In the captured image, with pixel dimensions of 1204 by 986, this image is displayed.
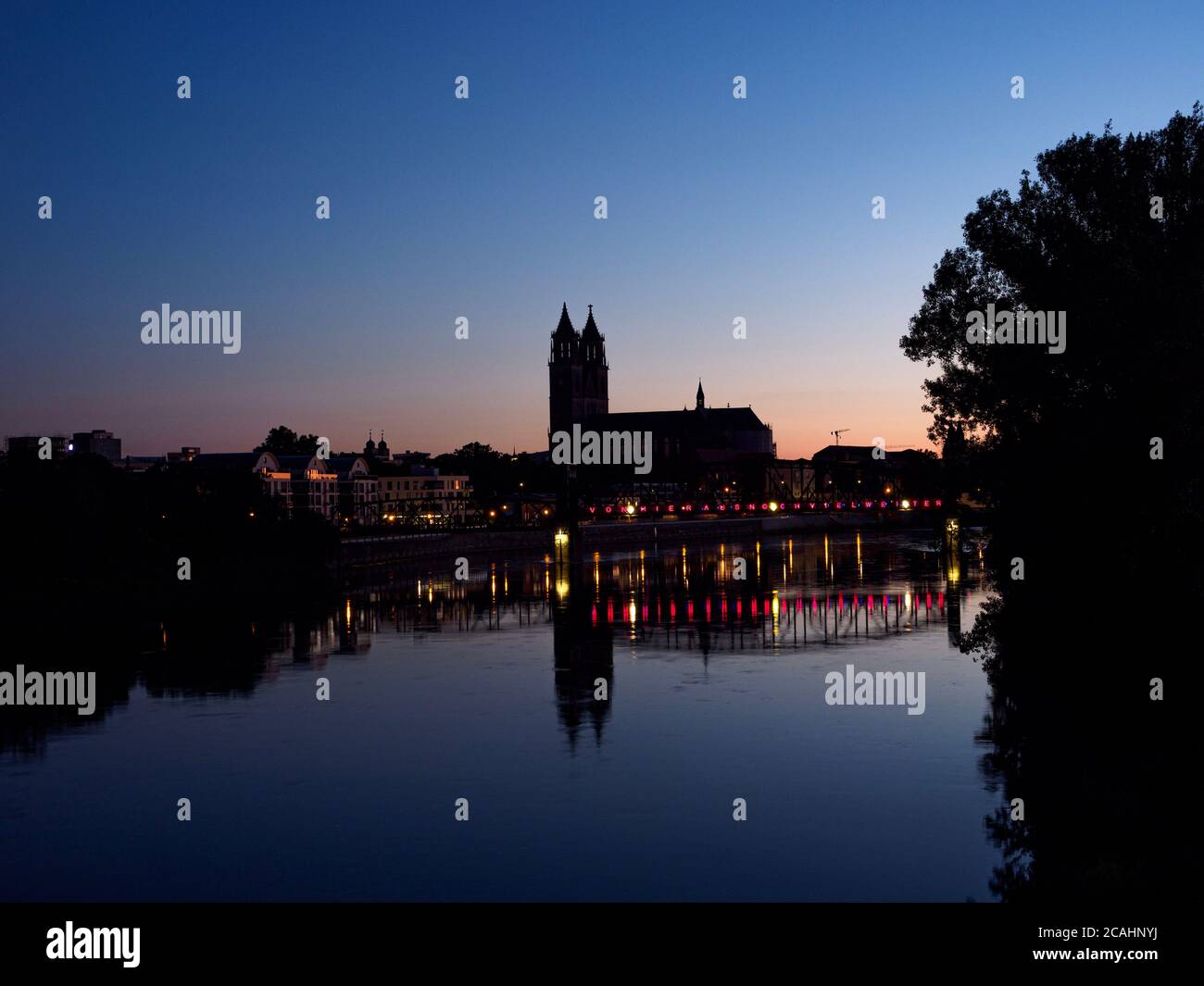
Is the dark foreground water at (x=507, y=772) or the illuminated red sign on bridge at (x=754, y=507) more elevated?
the illuminated red sign on bridge at (x=754, y=507)

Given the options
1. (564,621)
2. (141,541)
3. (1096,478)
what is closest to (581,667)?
(564,621)

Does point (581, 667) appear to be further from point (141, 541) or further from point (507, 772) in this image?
point (141, 541)

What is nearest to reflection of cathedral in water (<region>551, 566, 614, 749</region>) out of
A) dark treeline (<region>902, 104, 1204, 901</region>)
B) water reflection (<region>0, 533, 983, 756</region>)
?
water reflection (<region>0, 533, 983, 756</region>)

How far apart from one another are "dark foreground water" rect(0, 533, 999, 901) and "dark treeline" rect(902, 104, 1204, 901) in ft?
6.42

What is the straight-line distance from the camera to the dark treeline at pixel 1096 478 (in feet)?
87.9

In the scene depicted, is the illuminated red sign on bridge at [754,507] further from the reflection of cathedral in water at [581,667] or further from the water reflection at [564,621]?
the reflection of cathedral in water at [581,667]

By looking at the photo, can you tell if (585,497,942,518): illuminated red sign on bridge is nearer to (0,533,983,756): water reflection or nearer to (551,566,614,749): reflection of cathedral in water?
(0,533,983,756): water reflection

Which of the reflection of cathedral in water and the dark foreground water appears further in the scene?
the reflection of cathedral in water

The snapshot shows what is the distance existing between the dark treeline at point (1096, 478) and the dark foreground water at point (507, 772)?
6.42ft

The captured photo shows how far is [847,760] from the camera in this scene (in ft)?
99.8

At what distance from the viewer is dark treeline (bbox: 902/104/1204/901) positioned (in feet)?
87.9

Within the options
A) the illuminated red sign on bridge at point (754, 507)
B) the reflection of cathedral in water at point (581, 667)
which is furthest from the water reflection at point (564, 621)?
the illuminated red sign on bridge at point (754, 507)
